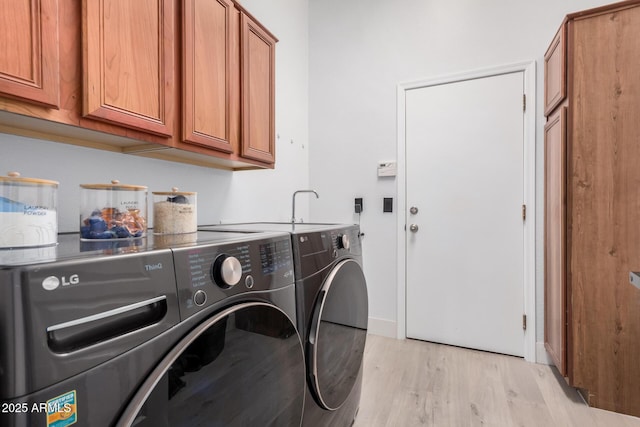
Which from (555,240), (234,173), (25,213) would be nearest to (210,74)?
(234,173)

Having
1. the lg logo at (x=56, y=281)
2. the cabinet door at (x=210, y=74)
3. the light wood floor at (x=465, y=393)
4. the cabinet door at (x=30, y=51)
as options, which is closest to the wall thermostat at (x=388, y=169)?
the light wood floor at (x=465, y=393)

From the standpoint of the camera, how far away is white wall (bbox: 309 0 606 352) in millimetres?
2283

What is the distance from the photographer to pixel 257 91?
1.64m

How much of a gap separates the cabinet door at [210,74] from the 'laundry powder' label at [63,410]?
0.96 m

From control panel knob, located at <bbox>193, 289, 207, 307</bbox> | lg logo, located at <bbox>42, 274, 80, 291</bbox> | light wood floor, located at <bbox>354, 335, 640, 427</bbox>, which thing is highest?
lg logo, located at <bbox>42, 274, 80, 291</bbox>

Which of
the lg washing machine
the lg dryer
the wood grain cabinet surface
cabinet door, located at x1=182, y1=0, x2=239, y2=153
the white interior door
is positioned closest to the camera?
the lg washing machine

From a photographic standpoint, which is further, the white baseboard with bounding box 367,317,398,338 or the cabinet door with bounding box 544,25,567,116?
the white baseboard with bounding box 367,317,398,338

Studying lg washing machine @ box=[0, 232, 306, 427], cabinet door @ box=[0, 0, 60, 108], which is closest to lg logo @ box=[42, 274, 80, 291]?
lg washing machine @ box=[0, 232, 306, 427]

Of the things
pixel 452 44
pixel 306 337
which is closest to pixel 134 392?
pixel 306 337

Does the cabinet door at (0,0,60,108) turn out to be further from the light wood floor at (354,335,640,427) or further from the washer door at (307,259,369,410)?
the light wood floor at (354,335,640,427)

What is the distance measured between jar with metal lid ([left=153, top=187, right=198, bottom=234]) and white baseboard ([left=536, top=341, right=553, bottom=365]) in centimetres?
237

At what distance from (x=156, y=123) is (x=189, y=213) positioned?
32cm

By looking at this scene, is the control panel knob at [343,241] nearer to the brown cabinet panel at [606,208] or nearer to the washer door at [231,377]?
the washer door at [231,377]

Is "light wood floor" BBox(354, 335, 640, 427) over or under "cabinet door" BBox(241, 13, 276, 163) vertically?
under
